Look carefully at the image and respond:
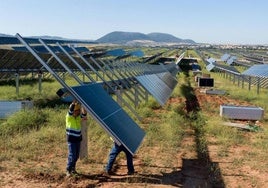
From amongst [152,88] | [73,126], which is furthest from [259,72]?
[73,126]

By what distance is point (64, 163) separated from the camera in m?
11.6

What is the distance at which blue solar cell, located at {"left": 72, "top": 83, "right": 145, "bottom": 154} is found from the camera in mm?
10383

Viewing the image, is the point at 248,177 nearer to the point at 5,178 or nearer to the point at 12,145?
the point at 5,178

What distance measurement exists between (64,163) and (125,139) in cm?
206

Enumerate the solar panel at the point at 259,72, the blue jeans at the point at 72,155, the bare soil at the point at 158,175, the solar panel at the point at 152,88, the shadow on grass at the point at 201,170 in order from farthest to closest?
1. the solar panel at the point at 259,72
2. the solar panel at the point at 152,88
3. the shadow on grass at the point at 201,170
4. the blue jeans at the point at 72,155
5. the bare soil at the point at 158,175

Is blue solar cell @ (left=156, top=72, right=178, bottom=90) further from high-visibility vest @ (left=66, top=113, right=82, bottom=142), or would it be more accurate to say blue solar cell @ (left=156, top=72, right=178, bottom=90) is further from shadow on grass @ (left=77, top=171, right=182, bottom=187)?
high-visibility vest @ (left=66, top=113, right=82, bottom=142)

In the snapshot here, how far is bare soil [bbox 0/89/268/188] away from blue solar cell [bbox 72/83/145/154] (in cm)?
81

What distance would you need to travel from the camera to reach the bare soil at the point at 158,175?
10.0 m

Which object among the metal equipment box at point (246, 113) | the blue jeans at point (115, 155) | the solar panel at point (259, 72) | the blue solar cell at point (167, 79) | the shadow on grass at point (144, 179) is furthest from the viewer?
the solar panel at point (259, 72)

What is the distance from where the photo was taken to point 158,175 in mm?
10844

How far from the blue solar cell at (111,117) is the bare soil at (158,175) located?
81cm

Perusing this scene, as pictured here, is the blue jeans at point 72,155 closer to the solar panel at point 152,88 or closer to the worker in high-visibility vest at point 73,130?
the worker in high-visibility vest at point 73,130

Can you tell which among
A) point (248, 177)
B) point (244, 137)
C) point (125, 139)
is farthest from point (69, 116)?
point (244, 137)

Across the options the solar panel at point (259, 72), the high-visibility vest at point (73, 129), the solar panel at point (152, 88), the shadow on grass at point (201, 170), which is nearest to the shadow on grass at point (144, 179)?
the shadow on grass at point (201, 170)
